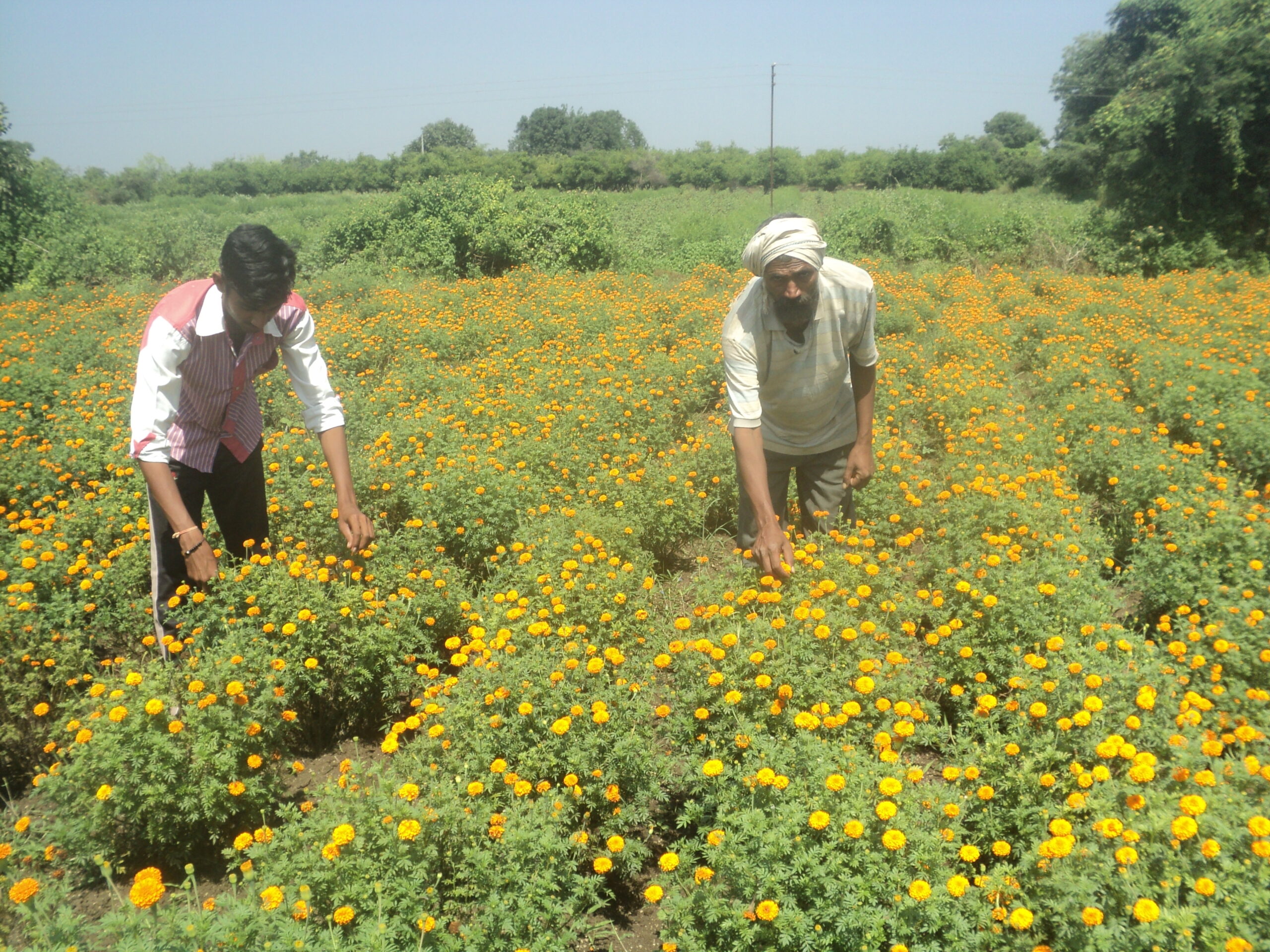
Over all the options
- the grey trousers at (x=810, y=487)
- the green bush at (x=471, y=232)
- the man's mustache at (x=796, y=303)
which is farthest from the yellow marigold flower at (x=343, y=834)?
the green bush at (x=471, y=232)

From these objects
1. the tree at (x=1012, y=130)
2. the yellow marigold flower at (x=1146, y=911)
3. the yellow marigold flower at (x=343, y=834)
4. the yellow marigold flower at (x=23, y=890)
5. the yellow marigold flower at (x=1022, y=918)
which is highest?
the tree at (x=1012, y=130)

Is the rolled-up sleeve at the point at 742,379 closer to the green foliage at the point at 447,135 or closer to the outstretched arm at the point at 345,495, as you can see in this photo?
the outstretched arm at the point at 345,495

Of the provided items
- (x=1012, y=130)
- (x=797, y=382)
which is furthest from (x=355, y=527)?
(x=1012, y=130)

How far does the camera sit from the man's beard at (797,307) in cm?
270

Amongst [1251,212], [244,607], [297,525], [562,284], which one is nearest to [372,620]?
[244,607]

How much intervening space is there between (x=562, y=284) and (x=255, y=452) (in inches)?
340

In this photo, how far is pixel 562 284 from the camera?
11.4 meters

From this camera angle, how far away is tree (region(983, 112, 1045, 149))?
55.0 metres

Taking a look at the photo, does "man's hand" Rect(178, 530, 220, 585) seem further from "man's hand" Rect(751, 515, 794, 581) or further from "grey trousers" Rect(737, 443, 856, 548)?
"grey trousers" Rect(737, 443, 856, 548)

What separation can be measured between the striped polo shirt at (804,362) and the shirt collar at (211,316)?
1.75 m

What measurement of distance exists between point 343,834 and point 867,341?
8.47 ft

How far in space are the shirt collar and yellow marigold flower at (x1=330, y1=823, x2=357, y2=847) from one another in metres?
1.75

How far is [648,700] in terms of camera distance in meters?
2.69

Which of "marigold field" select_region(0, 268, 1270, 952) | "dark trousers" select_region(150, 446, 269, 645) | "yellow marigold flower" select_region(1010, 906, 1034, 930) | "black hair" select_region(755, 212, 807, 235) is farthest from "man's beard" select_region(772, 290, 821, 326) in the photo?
"dark trousers" select_region(150, 446, 269, 645)
